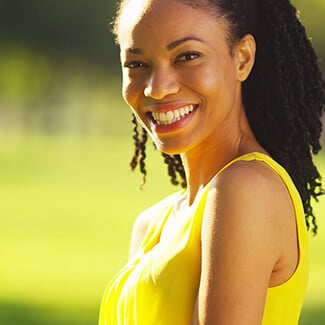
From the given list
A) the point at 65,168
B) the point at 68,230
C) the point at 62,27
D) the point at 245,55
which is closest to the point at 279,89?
the point at 245,55

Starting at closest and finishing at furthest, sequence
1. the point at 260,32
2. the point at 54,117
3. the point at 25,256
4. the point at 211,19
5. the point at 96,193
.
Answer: the point at 211,19
the point at 260,32
the point at 25,256
the point at 96,193
the point at 54,117

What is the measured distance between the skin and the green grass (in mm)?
5943

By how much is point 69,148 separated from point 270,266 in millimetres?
21506

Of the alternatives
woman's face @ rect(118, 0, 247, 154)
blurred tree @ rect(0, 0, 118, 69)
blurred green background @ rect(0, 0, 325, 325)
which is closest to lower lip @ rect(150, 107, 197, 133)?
woman's face @ rect(118, 0, 247, 154)

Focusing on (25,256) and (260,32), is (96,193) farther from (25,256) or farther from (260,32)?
(260,32)

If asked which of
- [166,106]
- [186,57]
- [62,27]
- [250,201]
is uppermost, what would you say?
[62,27]

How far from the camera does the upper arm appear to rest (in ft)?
7.02

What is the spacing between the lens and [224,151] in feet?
8.14

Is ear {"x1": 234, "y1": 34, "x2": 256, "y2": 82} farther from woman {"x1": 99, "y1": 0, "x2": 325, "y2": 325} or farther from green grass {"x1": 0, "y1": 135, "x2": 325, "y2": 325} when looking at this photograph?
green grass {"x1": 0, "y1": 135, "x2": 325, "y2": 325}

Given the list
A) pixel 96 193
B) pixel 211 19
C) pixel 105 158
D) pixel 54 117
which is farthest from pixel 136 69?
pixel 54 117

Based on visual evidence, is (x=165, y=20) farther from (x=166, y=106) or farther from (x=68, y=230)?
(x=68, y=230)

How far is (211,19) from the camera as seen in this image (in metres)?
2.38

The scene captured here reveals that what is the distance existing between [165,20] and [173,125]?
24cm

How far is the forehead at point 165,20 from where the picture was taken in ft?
7.59
